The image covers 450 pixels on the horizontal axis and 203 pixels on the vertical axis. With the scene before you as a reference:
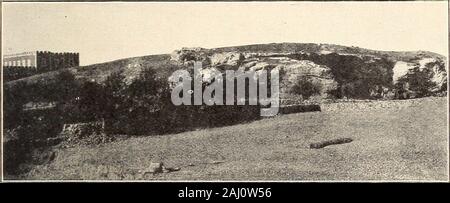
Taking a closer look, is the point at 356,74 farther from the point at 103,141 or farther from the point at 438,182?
the point at 103,141

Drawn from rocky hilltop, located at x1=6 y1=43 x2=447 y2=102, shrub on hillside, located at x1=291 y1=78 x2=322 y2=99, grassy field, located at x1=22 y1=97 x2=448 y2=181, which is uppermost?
rocky hilltop, located at x1=6 y1=43 x2=447 y2=102

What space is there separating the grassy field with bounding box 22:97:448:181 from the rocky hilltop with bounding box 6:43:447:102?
2.40ft

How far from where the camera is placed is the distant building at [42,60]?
39.0ft

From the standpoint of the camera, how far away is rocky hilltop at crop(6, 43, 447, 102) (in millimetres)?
12688

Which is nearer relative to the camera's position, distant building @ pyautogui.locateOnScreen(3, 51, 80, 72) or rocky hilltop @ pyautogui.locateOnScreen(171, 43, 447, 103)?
distant building @ pyautogui.locateOnScreen(3, 51, 80, 72)

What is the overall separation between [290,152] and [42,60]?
590 cm

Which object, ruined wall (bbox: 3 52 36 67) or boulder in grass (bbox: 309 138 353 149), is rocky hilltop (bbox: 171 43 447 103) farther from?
ruined wall (bbox: 3 52 36 67)

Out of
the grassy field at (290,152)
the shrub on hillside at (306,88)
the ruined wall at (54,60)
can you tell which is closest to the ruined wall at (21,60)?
the ruined wall at (54,60)

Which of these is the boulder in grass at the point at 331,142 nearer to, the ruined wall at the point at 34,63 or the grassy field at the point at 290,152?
the grassy field at the point at 290,152

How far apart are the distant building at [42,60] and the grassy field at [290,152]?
77.1 inches

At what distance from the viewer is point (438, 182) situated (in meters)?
11.2

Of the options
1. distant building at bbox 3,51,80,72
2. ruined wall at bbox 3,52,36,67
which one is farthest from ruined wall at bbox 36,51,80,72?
ruined wall at bbox 3,52,36,67
